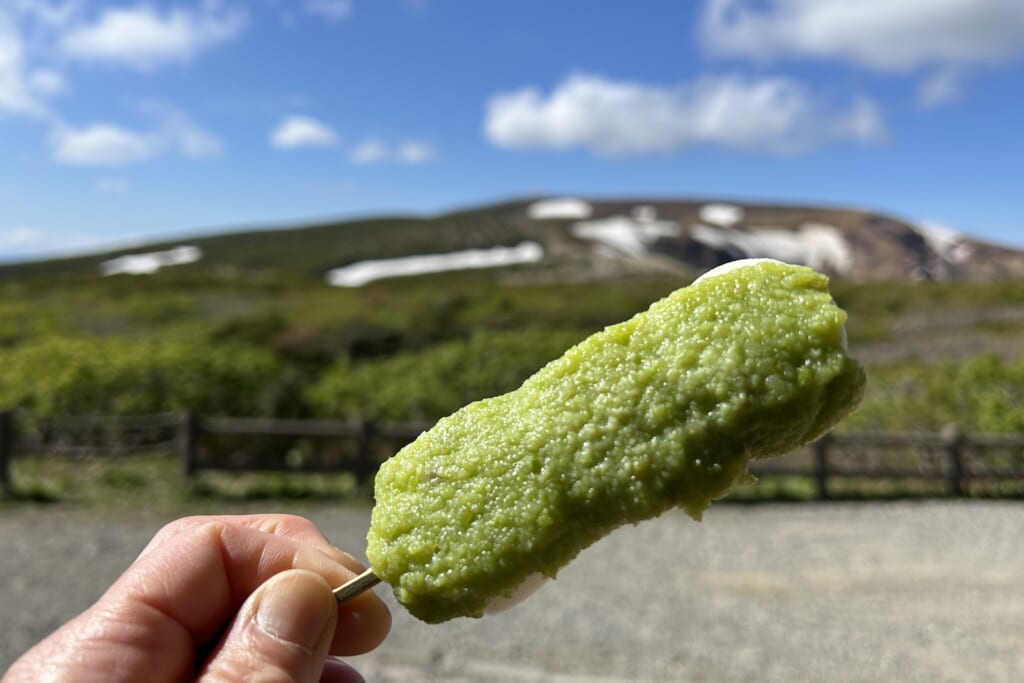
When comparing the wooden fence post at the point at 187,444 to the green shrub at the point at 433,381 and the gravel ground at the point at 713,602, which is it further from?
the green shrub at the point at 433,381

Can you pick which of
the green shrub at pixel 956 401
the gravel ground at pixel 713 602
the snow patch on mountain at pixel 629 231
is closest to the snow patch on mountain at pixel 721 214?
the snow patch on mountain at pixel 629 231

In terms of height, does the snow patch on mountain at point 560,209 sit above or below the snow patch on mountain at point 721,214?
above

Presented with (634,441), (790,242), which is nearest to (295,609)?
(634,441)

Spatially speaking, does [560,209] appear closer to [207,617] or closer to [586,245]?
[586,245]

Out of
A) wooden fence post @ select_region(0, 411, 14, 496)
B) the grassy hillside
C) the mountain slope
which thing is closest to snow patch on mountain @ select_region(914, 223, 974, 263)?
the mountain slope

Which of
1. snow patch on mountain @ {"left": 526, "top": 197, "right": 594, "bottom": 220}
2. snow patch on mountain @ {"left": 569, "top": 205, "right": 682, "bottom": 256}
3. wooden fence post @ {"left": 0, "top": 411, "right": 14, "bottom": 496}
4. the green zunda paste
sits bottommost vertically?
snow patch on mountain @ {"left": 569, "top": 205, "right": 682, "bottom": 256}

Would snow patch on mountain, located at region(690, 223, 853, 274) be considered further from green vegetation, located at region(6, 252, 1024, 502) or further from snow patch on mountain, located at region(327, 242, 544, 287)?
green vegetation, located at region(6, 252, 1024, 502)
